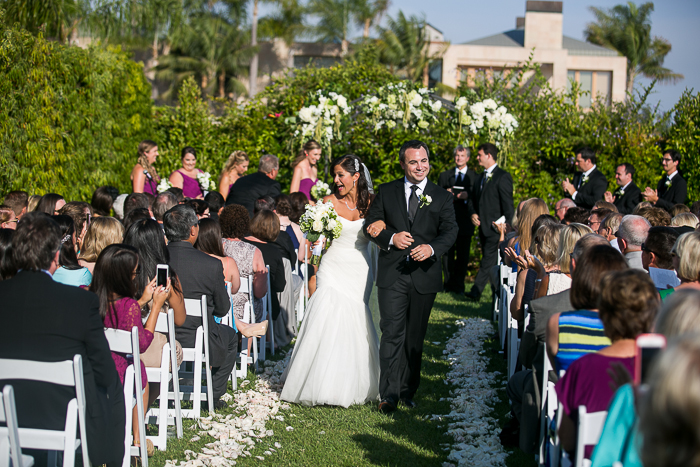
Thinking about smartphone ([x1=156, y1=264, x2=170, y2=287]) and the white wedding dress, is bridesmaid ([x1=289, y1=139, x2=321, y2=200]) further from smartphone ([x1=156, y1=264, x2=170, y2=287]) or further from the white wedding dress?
smartphone ([x1=156, y1=264, x2=170, y2=287])

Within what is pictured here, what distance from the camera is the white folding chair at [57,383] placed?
290cm

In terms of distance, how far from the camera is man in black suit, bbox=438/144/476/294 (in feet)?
33.0

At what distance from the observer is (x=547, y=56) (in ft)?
111

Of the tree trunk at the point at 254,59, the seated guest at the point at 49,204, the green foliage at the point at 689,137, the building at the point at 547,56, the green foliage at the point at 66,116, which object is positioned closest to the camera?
the seated guest at the point at 49,204

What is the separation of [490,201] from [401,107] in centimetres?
236

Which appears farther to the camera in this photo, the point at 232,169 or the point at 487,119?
the point at 487,119

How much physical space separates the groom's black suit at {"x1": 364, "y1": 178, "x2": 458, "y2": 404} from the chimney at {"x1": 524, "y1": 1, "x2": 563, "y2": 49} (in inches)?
1303

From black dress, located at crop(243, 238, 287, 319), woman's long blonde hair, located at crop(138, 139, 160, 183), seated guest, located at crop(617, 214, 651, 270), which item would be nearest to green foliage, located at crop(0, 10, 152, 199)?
woman's long blonde hair, located at crop(138, 139, 160, 183)

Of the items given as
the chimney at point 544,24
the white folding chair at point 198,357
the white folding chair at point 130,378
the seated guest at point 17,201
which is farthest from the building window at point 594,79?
the white folding chair at point 130,378

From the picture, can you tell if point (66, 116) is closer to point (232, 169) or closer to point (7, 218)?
point (232, 169)

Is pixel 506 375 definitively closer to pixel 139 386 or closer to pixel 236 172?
pixel 139 386

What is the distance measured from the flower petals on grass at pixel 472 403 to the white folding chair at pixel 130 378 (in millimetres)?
1942

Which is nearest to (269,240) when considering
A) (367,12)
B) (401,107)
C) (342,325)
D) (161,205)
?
(161,205)

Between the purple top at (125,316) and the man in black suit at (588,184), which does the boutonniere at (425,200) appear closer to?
the purple top at (125,316)
